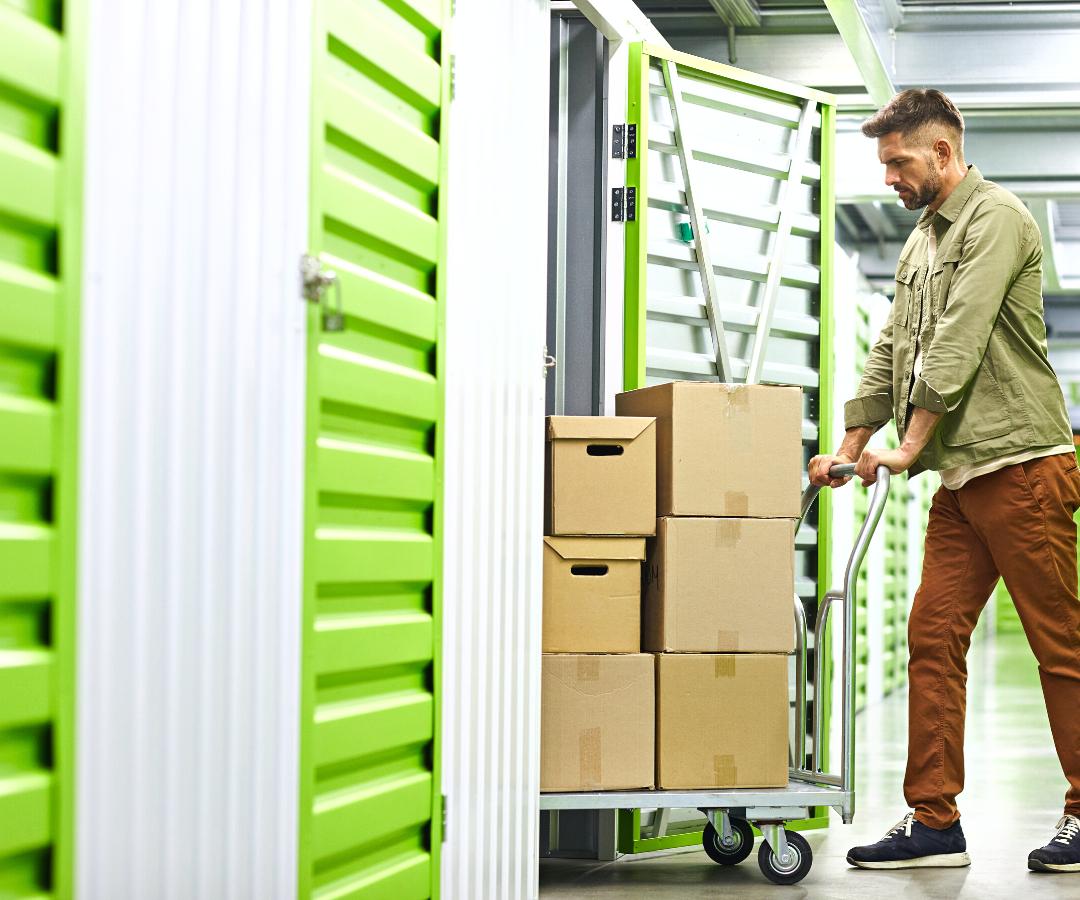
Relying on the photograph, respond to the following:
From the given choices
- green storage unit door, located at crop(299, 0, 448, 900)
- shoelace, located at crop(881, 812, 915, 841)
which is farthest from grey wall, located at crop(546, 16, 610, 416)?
shoelace, located at crop(881, 812, 915, 841)

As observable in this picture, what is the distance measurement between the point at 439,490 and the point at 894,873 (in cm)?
169

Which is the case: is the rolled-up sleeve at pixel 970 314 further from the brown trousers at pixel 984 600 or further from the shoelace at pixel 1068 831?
the shoelace at pixel 1068 831

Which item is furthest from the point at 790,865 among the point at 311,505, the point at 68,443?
the point at 68,443

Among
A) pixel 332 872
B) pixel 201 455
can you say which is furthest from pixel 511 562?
pixel 201 455

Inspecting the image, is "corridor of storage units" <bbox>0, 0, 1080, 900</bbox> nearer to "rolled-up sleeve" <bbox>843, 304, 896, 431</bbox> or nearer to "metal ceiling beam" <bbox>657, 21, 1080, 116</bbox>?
"rolled-up sleeve" <bbox>843, 304, 896, 431</bbox>

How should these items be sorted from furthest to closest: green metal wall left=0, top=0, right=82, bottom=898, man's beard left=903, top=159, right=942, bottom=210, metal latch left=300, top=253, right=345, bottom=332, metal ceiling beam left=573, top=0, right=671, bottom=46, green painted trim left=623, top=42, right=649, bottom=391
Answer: green painted trim left=623, top=42, right=649, bottom=391 → metal ceiling beam left=573, top=0, right=671, bottom=46 → man's beard left=903, top=159, right=942, bottom=210 → metal latch left=300, top=253, right=345, bottom=332 → green metal wall left=0, top=0, right=82, bottom=898

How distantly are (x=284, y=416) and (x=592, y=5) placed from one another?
1.89 m

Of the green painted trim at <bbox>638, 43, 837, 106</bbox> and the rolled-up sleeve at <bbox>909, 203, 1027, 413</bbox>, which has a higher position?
the green painted trim at <bbox>638, 43, 837, 106</bbox>

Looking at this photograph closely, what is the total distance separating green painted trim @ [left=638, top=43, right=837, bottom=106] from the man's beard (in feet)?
2.38

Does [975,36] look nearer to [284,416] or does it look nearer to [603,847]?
[603,847]

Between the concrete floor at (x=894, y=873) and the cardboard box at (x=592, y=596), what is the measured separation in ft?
1.97

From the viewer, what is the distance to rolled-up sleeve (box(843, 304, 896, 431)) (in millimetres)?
3369

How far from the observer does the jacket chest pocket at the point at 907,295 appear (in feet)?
10.4

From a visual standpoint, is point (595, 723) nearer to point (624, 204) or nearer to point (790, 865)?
point (790, 865)
